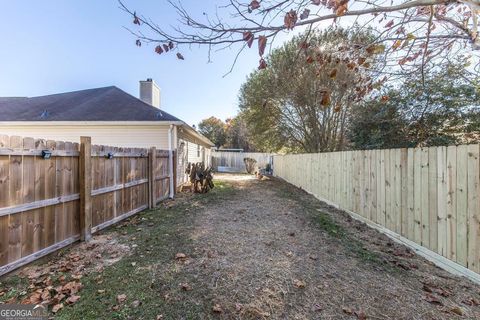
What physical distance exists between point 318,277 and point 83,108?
38.8 feet

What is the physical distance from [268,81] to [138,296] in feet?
44.0

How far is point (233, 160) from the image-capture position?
1025 inches

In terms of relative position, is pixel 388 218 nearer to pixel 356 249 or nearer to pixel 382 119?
pixel 356 249

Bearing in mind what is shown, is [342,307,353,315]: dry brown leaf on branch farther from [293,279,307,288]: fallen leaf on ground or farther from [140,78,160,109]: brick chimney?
[140,78,160,109]: brick chimney

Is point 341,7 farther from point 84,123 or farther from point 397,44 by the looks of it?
point 84,123

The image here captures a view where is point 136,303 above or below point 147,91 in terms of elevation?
below

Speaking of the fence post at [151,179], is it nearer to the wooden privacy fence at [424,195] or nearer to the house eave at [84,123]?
the house eave at [84,123]

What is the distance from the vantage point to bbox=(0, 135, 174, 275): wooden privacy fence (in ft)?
9.17

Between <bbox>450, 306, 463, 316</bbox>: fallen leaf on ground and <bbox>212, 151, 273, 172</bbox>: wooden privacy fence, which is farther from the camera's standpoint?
<bbox>212, 151, 273, 172</bbox>: wooden privacy fence

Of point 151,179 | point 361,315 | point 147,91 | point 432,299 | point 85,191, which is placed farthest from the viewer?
point 147,91

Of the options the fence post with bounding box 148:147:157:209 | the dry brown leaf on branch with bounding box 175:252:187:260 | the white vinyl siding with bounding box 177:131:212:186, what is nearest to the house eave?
the white vinyl siding with bounding box 177:131:212:186

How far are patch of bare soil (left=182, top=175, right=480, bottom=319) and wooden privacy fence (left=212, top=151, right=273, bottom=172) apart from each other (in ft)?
66.9

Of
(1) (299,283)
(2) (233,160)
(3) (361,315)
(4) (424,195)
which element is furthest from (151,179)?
(2) (233,160)

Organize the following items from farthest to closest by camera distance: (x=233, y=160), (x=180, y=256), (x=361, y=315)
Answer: (x=233, y=160) → (x=180, y=256) → (x=361, y=315)
